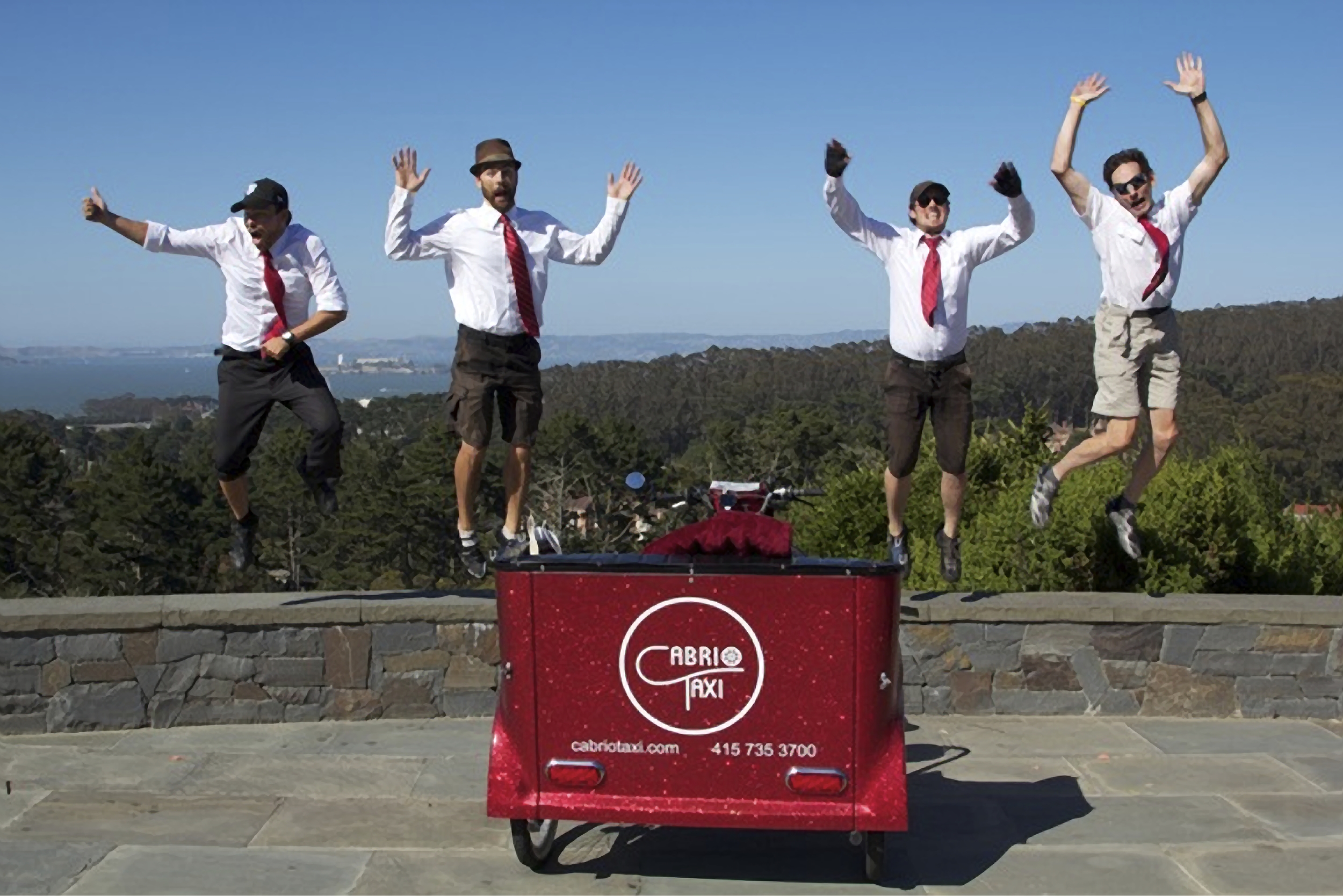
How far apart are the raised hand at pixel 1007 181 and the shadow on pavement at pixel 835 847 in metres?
2.40

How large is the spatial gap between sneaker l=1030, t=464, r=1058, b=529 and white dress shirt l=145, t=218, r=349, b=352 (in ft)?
10.2

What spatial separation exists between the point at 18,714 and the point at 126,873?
1991 millimetres

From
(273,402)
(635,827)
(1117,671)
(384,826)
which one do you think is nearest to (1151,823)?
(1117,671)

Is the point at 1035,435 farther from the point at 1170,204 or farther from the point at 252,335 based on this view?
the point at 252,335

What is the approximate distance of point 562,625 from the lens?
13.3 feet

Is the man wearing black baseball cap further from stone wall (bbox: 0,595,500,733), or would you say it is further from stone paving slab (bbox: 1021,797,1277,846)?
stone paving slab (bbox: 1021,797,1277,846)

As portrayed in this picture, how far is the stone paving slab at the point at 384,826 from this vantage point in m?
4.61

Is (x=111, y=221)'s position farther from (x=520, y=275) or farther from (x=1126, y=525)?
(x=1126, y=525)

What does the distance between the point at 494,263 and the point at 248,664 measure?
1971 millimetres

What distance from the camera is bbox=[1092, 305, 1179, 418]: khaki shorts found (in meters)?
6.07

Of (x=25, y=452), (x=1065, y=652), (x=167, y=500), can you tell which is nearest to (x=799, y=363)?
(x=167, y=500)

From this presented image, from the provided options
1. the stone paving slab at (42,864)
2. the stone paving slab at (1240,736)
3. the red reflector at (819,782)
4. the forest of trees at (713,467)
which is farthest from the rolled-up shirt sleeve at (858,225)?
the stone paving slab at (42,864)

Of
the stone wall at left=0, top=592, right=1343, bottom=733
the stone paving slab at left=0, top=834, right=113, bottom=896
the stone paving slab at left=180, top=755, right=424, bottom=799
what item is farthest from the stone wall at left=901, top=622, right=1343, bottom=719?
the stone paving slab at left=0, top=834, right=113, bottom=896

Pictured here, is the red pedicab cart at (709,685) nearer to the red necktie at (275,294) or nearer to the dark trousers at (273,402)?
the dark trousers at (273,402)
